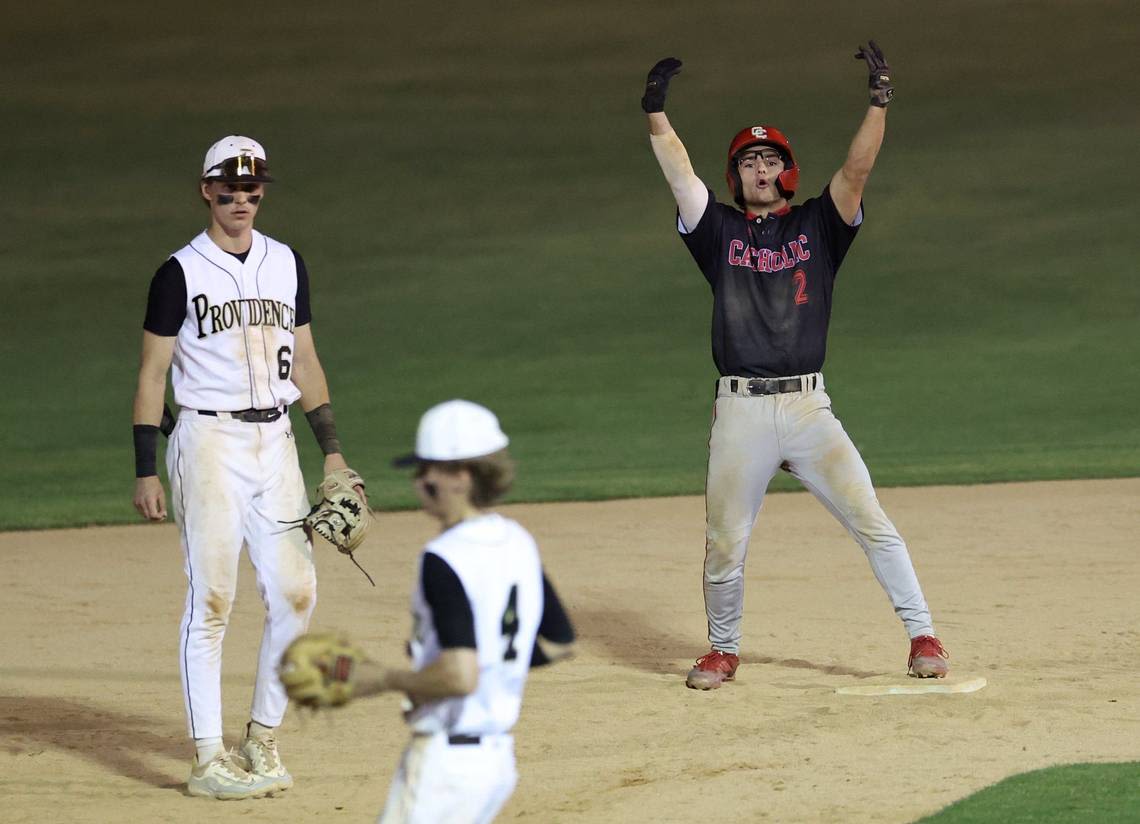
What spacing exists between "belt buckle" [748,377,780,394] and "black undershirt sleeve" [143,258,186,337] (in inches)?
98.5

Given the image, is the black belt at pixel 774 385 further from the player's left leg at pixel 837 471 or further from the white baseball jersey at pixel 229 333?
the white baseball jersey at pixel 229 333

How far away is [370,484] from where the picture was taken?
45.8ft

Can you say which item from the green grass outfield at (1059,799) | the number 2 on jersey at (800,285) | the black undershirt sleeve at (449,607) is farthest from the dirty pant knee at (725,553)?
the black undershirt sleeve at (449,607)

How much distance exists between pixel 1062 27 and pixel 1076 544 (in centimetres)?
2275

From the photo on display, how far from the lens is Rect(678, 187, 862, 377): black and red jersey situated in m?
7.21

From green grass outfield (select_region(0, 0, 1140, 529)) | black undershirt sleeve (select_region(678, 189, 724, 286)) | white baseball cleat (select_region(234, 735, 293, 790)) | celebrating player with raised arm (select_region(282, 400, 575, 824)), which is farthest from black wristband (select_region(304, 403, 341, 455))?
green grass outfield (select_region(0, 0, 1140, 529))

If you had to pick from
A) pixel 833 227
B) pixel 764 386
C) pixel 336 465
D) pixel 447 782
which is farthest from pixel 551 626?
pixel 833 227

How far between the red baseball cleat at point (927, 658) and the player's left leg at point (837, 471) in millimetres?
329

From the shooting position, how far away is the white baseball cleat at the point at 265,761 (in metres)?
6.01

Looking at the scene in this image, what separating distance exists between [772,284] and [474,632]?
387cm

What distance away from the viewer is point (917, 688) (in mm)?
7188

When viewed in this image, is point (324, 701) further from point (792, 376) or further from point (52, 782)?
point (792, 376)

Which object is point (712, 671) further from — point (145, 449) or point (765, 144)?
point (145, 449)

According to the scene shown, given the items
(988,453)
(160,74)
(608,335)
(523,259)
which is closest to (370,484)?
(988,453)
